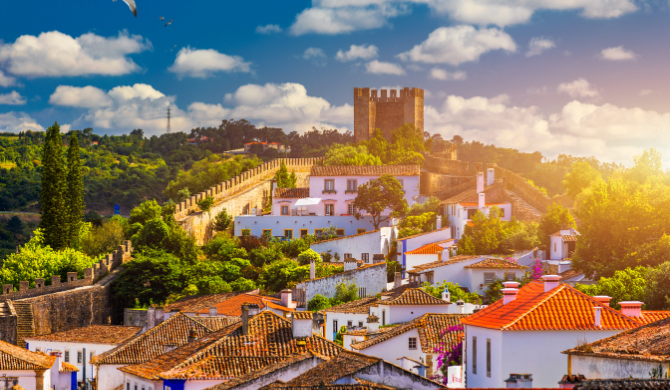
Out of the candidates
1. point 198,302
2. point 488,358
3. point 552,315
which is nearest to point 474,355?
point 488,358

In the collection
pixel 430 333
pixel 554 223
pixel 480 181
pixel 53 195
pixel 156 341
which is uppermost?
pixel 480 181

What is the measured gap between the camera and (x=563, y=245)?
1481 inches

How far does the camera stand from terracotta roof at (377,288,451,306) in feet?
98.1

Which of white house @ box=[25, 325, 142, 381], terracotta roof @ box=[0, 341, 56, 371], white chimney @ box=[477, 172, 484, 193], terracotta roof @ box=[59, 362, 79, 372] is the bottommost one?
terracotta roof @ box=[59, 362, 79, 372]

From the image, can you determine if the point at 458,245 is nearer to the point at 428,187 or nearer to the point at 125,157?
the point at 428,187

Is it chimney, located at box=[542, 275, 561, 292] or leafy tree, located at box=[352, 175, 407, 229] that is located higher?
leafy tree, located at box=[352, 175, 407, 229]

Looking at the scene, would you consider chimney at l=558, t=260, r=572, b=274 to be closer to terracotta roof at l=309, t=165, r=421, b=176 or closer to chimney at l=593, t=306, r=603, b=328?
chimney at l=593, t=306, r=603, b=328

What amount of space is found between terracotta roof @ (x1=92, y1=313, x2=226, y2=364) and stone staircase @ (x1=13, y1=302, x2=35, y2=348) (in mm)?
13352

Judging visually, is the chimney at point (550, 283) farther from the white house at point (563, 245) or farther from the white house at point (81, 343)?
the white house at point (81, 343)

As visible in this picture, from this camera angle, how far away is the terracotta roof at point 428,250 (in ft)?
136

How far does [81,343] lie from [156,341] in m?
13.0

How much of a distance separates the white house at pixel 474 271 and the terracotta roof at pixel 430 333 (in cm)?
792

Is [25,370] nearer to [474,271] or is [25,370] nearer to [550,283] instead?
Answer: [474,271]

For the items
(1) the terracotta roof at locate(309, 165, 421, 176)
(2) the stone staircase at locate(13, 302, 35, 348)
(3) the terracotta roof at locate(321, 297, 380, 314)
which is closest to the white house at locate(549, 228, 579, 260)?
(3) the terracotta roof at locate(321, 297, 380, 314)
